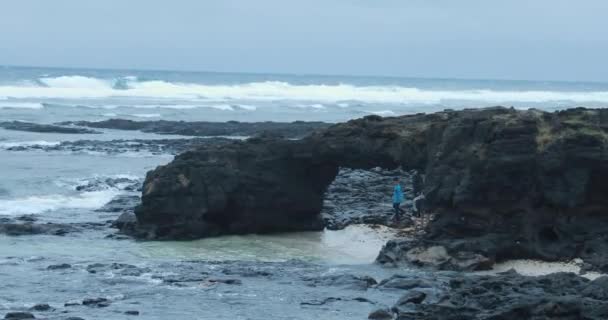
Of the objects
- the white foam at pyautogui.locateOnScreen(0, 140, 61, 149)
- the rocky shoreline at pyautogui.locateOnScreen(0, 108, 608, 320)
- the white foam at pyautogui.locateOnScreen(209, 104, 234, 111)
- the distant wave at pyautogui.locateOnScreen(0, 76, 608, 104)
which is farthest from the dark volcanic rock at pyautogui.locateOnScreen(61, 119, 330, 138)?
the distant wave at pyautogui.locateOnScreen(0, 76, 608, 104)

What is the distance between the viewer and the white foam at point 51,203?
108 feet

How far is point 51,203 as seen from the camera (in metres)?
34.6

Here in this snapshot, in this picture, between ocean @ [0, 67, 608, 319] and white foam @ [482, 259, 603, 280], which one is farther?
white foam @ [482, 259, 603, 280]

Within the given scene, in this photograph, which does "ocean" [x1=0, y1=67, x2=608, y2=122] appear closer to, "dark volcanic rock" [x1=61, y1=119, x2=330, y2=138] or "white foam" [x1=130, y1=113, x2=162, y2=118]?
"white foam" [x1=130, y1=113, x2=162, y2=118]

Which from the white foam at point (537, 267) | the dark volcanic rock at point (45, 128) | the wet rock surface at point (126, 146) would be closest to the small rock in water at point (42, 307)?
the white foam at point (537, 267)

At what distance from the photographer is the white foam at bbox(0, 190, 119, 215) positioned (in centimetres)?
3298

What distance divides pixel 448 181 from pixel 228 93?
101 m

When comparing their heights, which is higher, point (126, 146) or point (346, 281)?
point (346, 281)

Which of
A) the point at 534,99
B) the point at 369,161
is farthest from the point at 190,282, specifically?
the point at 534,99

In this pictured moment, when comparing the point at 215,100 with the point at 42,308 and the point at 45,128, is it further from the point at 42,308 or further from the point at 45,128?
the point at 42,308

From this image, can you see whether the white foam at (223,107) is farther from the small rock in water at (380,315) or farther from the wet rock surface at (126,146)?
the small rock in water at (380,315)

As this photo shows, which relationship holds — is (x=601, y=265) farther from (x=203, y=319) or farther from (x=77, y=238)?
(x=77, y=238)

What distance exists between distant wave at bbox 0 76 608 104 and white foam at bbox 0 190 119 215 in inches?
2644

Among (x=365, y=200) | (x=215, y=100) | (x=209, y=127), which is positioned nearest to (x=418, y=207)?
(x=365, y=200)
